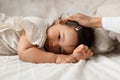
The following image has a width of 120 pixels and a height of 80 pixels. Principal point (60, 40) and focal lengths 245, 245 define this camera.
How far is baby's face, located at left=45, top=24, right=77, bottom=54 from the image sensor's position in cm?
106

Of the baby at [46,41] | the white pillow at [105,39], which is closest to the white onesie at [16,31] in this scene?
the baby at [46,41]

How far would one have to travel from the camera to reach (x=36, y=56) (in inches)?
39.8

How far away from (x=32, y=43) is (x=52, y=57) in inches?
4.6

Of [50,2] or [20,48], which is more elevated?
[50,2]

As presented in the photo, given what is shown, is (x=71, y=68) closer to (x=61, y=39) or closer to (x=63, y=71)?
(x=63, y=71)

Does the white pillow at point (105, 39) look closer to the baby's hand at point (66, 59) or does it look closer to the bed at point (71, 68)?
the bed at point (71, 68)

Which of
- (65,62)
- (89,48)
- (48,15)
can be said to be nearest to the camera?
(65,62)

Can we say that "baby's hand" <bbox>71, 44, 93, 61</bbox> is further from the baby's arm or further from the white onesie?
the white onesie

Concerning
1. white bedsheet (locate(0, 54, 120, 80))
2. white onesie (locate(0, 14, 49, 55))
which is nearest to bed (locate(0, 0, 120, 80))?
white bedsheet (locate(0, 54, 120, 80))

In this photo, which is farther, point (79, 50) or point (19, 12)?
point (19, 12)

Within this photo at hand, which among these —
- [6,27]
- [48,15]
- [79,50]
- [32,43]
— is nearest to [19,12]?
[48,15]

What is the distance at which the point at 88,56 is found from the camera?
102 centimetres

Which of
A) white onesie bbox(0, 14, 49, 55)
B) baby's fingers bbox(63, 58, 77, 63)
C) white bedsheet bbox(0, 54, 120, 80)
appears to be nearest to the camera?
white bedsheet bbox(0, 54, 120, 80)

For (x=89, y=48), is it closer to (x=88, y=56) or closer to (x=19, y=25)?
(x=88, y=56)
